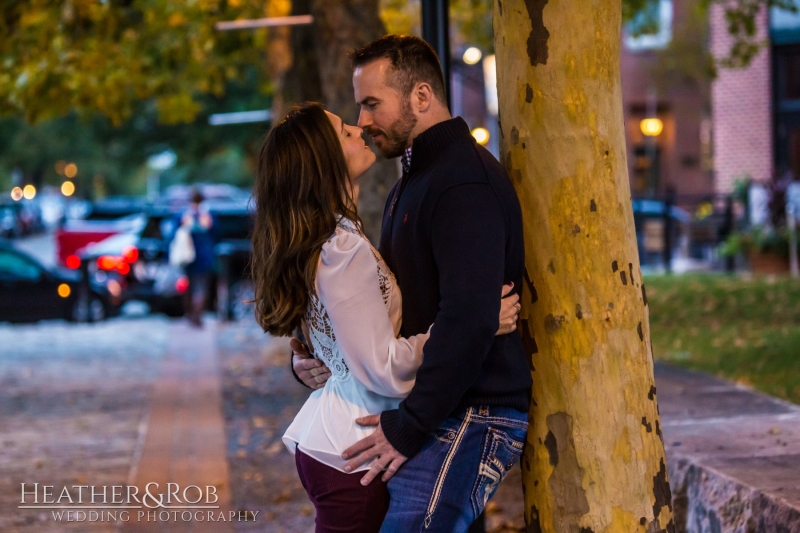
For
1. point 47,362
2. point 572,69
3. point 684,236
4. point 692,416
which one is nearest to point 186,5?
point 47,362

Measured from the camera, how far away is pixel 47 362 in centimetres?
1362

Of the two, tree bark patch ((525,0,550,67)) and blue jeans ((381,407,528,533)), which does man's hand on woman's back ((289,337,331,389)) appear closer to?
blue jeans ((381,407,528,533))

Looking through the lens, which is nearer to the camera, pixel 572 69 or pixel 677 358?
pixel 572 69

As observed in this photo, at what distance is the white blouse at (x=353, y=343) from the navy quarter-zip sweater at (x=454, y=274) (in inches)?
3.6

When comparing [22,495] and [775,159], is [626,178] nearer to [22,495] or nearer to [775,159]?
[22,495]

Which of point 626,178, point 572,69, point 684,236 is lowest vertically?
point 684,236

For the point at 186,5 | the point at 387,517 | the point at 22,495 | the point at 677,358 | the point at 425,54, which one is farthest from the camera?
the point at 186,5

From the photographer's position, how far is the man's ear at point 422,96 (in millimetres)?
3184

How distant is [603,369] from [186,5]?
37.1ft

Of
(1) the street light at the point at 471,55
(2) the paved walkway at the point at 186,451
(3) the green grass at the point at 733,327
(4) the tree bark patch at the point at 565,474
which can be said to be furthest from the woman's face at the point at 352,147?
(1) the street light at the point at 471,55

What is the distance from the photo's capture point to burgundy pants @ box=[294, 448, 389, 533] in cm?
301

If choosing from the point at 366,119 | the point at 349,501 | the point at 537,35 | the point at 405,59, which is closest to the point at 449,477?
the point at 349,501

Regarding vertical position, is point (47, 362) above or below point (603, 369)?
below

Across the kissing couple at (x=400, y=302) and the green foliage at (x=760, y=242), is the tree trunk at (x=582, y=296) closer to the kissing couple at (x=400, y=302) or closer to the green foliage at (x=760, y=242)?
the kissing couple at (x=400, y=302)
